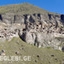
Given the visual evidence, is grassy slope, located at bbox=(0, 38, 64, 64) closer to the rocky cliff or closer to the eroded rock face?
the rocky cliff

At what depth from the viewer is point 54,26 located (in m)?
136

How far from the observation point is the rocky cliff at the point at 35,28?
403 feet

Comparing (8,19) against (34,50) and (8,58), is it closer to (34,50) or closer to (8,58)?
(34,50)

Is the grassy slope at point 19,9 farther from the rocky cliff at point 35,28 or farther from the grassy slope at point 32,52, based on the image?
the grassy slope at point 32,52

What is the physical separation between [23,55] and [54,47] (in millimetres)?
22539

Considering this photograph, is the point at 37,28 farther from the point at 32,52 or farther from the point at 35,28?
the point at 32,52

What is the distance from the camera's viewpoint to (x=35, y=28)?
5064 inches

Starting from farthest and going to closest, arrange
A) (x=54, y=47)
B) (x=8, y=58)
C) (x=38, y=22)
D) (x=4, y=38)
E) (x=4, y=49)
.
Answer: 1. (x=38, y=22)
2. (x=54, y=47)
3. (x=4, y=38)
4. (x=4, y=49)
5. (x=8, y=58)

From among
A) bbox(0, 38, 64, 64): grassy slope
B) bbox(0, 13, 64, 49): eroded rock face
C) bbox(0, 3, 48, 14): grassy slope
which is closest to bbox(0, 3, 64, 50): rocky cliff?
bbox(0, 13, 64, 49): eroded rock face

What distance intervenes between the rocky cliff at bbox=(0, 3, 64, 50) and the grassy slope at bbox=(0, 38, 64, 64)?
501 centimetres

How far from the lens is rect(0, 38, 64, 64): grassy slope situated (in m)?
103

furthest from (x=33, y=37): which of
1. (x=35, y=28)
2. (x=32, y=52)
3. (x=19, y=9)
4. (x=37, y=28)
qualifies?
(x=19, y=9)

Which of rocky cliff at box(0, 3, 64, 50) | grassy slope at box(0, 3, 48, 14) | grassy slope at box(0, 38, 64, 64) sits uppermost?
grassy slope at box(0, 3, 48, 14)

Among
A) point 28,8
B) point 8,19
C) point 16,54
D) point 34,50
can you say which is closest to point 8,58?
point 16,54
